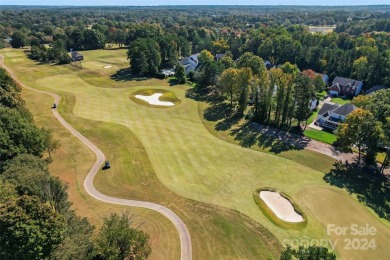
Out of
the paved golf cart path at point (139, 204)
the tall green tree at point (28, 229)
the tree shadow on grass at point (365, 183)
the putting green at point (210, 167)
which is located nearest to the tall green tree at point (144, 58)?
the putting green at point (210, 167)

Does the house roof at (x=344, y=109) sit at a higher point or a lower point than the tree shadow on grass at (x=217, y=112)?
higher

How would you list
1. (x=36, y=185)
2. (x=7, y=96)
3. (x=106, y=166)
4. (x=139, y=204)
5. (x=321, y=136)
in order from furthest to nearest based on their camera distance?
(x=321, y=136) → (x=7, y=96) → (x=106, y=166) → (x=139, y=204) → (x=36, y=185)

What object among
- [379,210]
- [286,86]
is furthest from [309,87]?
[379,210]

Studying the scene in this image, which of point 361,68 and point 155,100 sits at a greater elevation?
point 361,68

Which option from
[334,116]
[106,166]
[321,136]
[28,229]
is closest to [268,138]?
[321,136]

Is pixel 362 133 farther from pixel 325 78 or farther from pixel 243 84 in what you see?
pixel 325 78

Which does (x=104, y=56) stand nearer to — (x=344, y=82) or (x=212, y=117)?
(x=212, y=117)

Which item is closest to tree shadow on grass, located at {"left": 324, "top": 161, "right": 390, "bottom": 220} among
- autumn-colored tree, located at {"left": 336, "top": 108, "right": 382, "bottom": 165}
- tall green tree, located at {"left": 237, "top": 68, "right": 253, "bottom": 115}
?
autumn-colored tree, located at {"left": 336, "top": 108, "right": 382, "bottom": 165}

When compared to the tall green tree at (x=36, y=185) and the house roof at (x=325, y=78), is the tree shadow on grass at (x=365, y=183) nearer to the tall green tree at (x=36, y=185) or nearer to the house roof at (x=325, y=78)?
the tall green tree at (x=36, y=185)
